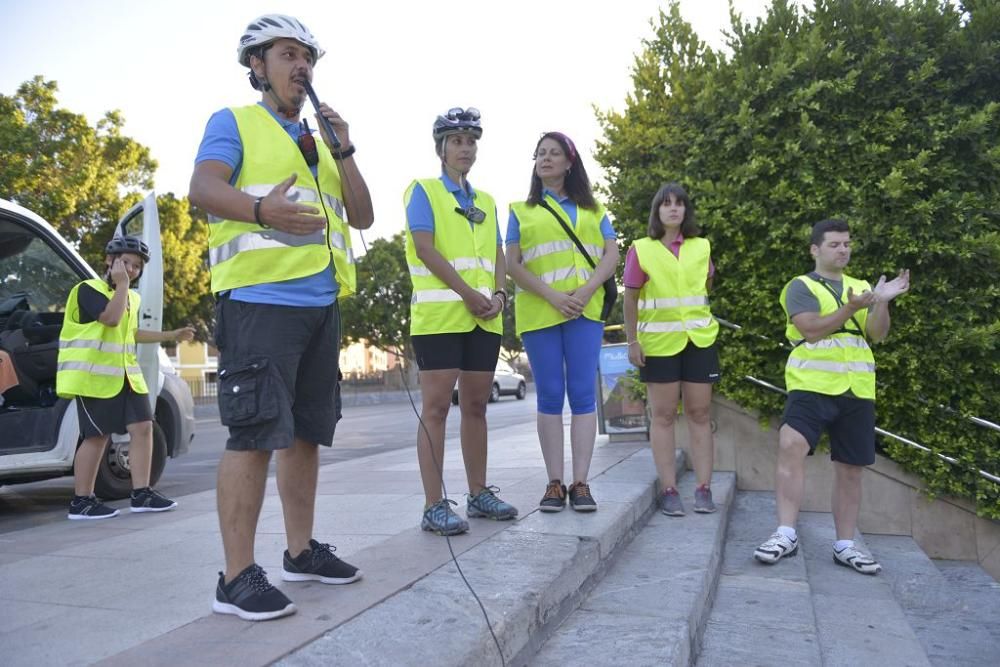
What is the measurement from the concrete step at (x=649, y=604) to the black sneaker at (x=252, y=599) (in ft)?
2.65

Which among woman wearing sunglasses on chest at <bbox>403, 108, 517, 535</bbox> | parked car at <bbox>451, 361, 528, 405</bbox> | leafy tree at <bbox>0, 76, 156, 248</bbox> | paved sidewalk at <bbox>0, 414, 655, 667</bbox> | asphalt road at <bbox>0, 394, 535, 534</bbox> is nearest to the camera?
paved sidewalk at <bbox>0, 414, 655, 667</bbox>

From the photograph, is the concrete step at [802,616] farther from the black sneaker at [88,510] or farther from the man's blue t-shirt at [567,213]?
the black sneaker at [88,510]

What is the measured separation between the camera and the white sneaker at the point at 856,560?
394cm

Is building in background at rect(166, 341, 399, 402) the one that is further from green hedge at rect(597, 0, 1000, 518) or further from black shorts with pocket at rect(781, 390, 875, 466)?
black shorts with pocket at rect(781, 390, 875, 466)

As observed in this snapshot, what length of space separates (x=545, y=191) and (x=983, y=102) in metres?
3.66

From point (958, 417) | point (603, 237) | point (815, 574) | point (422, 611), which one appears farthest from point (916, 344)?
point (422, 611)

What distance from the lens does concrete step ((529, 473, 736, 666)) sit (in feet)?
7.98

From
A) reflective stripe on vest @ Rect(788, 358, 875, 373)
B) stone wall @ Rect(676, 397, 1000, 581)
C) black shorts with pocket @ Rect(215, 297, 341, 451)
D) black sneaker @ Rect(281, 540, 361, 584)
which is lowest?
stone wall @ Rect(676, 397, 1000, 581)

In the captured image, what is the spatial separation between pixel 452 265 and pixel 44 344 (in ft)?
12.9

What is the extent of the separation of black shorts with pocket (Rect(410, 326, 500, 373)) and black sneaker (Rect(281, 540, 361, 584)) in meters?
1.03

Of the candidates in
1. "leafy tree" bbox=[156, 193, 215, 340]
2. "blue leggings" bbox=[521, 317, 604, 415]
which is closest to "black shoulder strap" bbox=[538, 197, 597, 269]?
"blue leggings" bbox=[521, 317, 604, 415]

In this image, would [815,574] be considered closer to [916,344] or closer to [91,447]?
[916,344]

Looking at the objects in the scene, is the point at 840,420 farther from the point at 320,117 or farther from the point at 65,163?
the point at 65,163

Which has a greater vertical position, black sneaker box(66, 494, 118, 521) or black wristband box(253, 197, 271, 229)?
black wristband box(253, 197, 271, 229)
